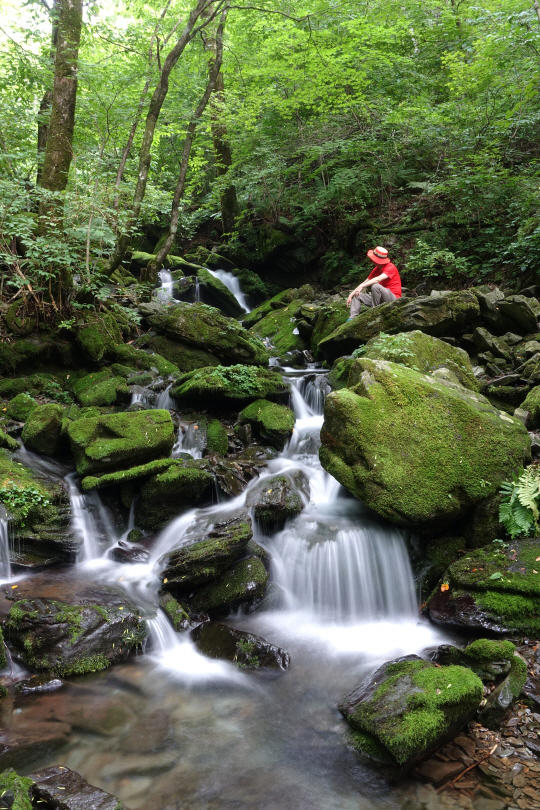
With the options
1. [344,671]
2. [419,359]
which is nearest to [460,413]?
[419,359]

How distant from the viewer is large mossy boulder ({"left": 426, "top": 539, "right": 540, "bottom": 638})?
15.0 ft

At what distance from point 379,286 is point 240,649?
311 inches

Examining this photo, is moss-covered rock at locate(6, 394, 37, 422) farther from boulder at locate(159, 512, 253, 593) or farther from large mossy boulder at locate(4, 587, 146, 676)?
large mossy boulder at locate(4, 587, 146, 676)

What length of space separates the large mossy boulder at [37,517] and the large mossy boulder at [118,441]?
0.60 metres

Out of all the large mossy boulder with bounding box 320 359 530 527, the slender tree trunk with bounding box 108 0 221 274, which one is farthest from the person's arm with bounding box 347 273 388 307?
the slender tree trunk with bounding box 108 0 221 274

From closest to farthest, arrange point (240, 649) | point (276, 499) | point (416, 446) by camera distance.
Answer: point (240, 649)
point (416, 446)
point (276, 499)

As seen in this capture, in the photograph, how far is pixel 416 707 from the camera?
3.61 meters

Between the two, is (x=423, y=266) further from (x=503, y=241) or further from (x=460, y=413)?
(x=460, y=413)

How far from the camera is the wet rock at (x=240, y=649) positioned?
4.85 meters

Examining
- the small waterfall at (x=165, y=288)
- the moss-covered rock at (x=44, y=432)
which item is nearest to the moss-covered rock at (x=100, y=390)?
the moss-covered rock at (x=44, y=432)

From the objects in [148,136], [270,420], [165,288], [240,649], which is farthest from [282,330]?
[240,649]

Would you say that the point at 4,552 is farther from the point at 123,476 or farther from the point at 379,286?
the point at 379,286

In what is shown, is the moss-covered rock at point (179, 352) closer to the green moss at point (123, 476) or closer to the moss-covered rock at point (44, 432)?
the moss-covered rock at point (44, 432)

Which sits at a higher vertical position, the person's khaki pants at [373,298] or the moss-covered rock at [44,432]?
the person's khaki pants at [373,298]
